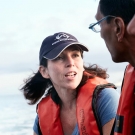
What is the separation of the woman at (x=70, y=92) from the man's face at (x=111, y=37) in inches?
52.3

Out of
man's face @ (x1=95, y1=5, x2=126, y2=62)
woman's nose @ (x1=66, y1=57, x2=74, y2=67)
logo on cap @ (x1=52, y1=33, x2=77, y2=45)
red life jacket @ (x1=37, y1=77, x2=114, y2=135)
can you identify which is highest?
man's face @ (x1=95, y1=5, x2=126, y2=62)

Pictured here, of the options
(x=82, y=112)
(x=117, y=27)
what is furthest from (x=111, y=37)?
(x=82, y=112)

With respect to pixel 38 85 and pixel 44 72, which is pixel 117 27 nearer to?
pixel 44 72

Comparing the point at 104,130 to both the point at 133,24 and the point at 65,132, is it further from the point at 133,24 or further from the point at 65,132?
the point at 133,24

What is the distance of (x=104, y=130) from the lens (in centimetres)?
390

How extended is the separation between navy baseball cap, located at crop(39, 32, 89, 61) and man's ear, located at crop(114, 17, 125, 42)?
1517mm

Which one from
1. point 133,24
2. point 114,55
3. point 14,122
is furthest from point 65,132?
point 14,122

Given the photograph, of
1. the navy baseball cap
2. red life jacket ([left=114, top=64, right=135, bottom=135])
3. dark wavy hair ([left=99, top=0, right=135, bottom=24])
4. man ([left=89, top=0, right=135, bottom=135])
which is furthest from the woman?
dark wavy hair ([left=99, top=0, right=135, bottom=24])

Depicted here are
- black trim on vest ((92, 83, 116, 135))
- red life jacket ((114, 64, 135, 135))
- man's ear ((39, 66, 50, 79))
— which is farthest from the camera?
man's ear ((39, 66, 50, 79))

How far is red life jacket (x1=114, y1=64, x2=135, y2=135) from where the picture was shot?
9.64ft

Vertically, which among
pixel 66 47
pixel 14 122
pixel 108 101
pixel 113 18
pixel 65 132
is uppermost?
pixel 113 18

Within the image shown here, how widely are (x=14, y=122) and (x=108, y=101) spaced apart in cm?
1136

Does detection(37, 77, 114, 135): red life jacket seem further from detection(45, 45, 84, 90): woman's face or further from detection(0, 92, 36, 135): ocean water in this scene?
detection(0, 92, 36, 135): ocean water

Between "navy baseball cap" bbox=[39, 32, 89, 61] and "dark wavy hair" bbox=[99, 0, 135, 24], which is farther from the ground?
"dark wavy hair" bbox=[99, 0, 135, 24]
